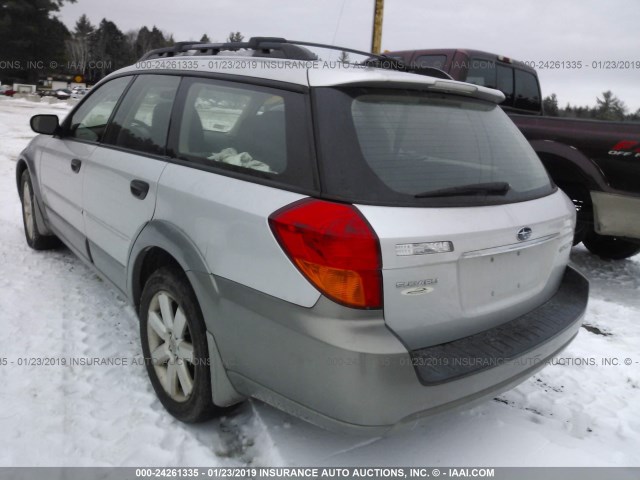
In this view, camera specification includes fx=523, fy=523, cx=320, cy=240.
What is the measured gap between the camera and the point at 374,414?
72.3 inches

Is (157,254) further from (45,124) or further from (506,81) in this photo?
(506,81)

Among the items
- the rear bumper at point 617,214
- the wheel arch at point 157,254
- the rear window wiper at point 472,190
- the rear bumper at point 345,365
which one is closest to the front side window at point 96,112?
the wheel arch at point 157,254

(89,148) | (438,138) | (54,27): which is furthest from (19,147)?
(54,27)

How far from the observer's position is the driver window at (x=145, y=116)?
2.81 m

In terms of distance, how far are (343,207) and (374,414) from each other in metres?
0.74

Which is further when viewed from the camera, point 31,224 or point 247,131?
point 31,224

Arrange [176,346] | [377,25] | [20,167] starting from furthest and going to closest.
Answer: [377,25]
[20,167]
[176,346]

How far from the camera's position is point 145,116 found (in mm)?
3010

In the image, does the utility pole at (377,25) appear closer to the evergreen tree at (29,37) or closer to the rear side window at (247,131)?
the rear side window at (247,131)

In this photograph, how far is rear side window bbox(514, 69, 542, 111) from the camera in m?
7.09

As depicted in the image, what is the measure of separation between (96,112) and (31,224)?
71.6 inches

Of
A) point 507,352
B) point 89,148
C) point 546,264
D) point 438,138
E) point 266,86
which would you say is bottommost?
point 507,352

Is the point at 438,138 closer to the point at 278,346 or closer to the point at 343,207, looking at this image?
the point at 343,207

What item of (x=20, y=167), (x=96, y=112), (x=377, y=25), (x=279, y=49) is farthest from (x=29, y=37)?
(x=279, y=49)
